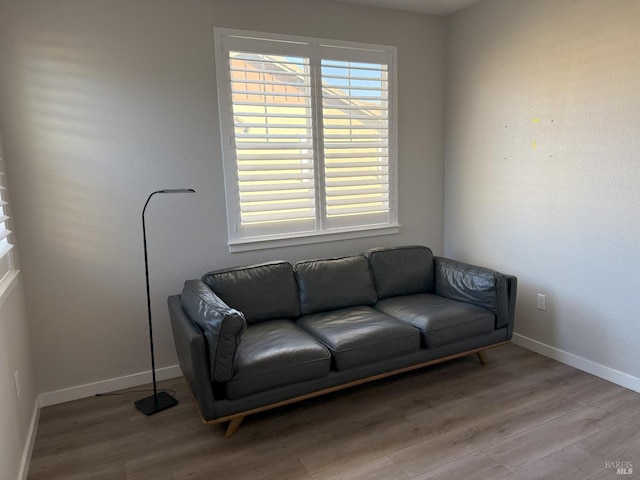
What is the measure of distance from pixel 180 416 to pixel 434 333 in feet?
5.63

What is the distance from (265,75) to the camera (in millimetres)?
3168

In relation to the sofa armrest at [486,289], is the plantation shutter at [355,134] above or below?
above

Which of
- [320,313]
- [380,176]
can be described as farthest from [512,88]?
[320,313]

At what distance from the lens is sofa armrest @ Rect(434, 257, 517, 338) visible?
3.07 meters

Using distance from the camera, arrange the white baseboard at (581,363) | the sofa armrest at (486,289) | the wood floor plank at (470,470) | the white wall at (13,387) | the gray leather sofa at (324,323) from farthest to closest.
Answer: the sofa armrest at (486,289), the white baseboard at (581,363), the gray leather sofa at (324,323), the wood floor plank at (470,470), the white wall at (13,387)

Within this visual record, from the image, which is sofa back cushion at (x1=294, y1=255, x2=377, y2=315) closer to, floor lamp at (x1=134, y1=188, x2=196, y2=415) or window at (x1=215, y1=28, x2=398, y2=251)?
window at (x1=215, y1=28, x2=398, y2=251)

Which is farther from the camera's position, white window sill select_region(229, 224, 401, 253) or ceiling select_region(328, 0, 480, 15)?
ceiling select_region(328, 0, 480, 15)

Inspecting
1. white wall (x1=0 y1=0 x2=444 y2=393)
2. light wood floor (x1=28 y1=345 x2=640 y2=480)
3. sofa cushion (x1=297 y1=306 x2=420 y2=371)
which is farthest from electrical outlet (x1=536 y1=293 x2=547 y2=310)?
white wall (x1=0 y1=0 x2=444 y2=393)

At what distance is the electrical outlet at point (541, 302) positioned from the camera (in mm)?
3314

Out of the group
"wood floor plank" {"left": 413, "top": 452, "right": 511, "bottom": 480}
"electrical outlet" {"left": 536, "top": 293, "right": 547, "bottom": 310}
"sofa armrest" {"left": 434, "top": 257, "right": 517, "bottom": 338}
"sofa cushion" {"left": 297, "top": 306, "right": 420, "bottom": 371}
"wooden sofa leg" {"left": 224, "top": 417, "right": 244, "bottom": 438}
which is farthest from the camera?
"electrical outlet" {"left": 536, "top": 293, "right": 547, "bottom": 310}

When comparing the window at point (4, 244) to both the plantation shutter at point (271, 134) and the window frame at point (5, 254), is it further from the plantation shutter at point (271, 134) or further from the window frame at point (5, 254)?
the plantation shutter at point (271, 134)

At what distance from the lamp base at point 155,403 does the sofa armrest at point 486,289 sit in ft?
7.22

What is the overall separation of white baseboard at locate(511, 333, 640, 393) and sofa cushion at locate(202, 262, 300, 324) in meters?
1.92

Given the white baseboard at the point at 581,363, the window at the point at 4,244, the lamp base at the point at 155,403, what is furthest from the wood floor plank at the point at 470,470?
the window at the point at 4,244
